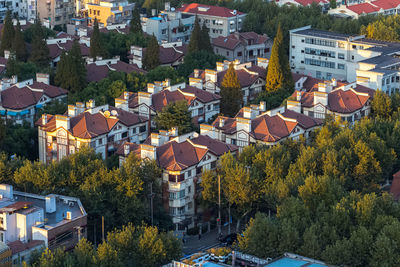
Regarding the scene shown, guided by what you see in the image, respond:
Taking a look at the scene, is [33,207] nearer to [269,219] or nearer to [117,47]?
[269,219]

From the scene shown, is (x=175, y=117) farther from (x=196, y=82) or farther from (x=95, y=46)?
(x=95, y=46)

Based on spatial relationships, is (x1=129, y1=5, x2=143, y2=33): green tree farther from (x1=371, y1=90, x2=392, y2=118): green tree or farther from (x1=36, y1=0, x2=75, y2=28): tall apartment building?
(x1=371, y1=90, x2=392, y2=118): green tree

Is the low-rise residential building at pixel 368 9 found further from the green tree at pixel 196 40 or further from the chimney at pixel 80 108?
the chimney at pixel 80 108

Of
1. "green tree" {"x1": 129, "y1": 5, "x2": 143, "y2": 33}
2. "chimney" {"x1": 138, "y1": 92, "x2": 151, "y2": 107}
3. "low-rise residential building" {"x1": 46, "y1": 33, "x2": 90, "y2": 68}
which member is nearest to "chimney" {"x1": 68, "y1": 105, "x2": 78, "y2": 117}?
"chimney" {"x1": 138, "y1": 92, "x2": 151, "y2": 107}

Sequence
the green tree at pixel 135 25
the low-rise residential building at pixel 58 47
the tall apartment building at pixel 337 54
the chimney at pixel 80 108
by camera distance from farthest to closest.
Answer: the green tree at pixel 135 25 → the low-rise residential building at pixel 58 47 → the tall apartment building at pixel 337 54 → the chimney at pixel 80 108

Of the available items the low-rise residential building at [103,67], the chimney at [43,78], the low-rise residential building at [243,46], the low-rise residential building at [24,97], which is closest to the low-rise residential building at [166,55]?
the low-rise residential building at [103,67]

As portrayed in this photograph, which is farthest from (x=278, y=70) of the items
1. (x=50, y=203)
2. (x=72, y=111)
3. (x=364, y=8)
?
(x=364, y=8)

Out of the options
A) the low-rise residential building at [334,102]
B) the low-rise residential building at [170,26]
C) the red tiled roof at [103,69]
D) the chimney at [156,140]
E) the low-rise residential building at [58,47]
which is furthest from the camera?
the low-rise residential building at [170,26]
